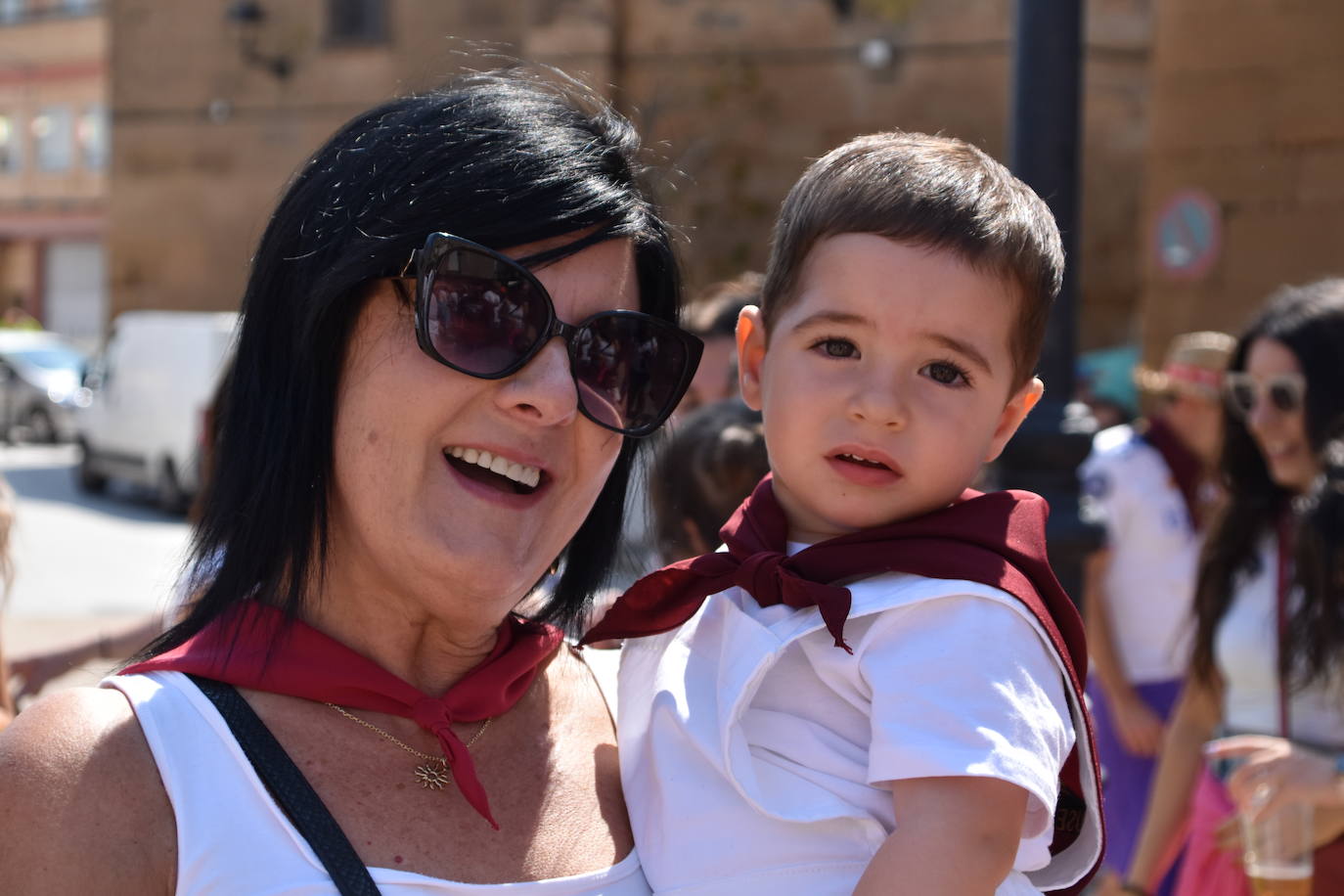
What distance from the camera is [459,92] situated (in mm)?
2061

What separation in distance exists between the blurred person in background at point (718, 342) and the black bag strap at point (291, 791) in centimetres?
283

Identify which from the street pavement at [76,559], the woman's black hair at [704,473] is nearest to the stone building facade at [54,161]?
the street pavement at [76,559]

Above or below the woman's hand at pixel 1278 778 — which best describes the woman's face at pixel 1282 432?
above

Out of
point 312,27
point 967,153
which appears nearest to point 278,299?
point 967,153

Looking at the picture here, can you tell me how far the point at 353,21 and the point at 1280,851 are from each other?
61.9 feet

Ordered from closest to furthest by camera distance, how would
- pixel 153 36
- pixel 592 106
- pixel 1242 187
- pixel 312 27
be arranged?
pixel 592 106 → pixel 1242 187 → pixel 312 27 → pixel 153 36

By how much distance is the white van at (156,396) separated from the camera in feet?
50.5

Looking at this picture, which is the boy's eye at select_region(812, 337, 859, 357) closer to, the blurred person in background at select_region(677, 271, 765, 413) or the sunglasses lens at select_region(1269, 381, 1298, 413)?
the blurred person in background at select_region(677, 271, 765, 413)

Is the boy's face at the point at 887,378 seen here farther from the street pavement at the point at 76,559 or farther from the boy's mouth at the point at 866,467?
the street pavement at the point at 76,559

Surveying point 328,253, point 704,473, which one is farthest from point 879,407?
point 704,473

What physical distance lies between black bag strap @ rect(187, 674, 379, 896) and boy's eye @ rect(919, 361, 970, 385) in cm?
93

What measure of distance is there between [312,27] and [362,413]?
1965 cm

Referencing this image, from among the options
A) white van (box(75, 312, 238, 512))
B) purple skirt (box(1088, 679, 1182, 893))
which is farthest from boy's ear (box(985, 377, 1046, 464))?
white van (box(75, 312, 238, 512))

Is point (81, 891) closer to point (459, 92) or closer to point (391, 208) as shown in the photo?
point (391, 208)
